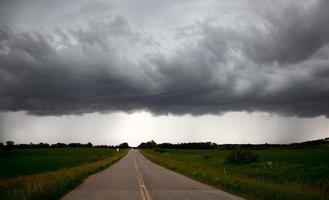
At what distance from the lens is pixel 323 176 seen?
A: 25.1m

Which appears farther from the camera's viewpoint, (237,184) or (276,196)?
(237,184)

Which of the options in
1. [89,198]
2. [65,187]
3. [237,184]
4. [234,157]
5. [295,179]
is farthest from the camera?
[234,157]

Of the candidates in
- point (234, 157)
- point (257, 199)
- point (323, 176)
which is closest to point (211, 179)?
point (323, 176)

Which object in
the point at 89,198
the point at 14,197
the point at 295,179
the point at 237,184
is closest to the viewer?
the point at 14,197

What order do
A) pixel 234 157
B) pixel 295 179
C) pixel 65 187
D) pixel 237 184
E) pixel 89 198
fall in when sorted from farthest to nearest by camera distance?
pixel 234 157 < pixel 295 179 < pixel 237 184 < pixel 65 187 < pixel 89 198

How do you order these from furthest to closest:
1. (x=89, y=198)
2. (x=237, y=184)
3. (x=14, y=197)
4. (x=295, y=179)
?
1. (x=295, y=179)
2. (x=237, y=184)
3. (x=89, y=198)
4. (x=14, y=197)

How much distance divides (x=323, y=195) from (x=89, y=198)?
10143mm

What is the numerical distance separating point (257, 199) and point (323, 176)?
1090 centimetres

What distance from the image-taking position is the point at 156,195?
16953 mm

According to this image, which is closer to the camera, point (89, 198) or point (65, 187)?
point (89, 198)

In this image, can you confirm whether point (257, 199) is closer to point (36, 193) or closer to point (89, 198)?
point (89, 198)

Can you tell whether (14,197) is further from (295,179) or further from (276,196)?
(295,179)

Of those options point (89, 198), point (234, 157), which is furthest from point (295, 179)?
point (234, 157)

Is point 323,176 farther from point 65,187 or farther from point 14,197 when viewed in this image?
point 14,197
